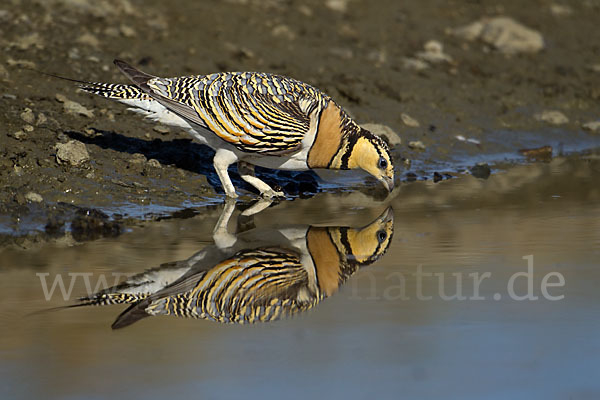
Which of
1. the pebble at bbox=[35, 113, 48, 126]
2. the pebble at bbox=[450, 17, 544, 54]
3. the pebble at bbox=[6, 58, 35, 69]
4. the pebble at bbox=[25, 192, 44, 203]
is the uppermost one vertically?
the pebble at bbox=[450, 17, 544, 54]

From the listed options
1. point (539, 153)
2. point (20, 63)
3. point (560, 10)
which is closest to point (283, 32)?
point (20, 63)

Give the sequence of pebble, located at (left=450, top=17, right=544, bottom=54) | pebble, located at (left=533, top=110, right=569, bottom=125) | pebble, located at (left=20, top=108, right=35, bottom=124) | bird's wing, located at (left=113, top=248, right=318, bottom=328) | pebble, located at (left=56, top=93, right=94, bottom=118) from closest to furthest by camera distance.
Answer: bird's wing, located at (left=113, top=248, right=318, bottom=328)
pebble, located at (left=20, top=108, right=35, bottom=124)
pebble, located at (left=56, top=93, right=94, bottom=118)
pebble, located at (left=533, top=110, right=569, bottom=125)
pebble, located at (left=450, top=17, right=544, bottom=54)

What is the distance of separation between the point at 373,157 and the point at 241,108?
1.27 metres

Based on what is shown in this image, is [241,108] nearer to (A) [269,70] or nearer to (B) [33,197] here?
(B) [33,197]

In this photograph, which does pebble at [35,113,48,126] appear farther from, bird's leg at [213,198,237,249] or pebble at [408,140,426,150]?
pebble at [408,140,426,150]

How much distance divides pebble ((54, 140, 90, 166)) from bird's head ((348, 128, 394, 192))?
7.68 feet

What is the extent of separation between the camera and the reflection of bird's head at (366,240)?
629 cm

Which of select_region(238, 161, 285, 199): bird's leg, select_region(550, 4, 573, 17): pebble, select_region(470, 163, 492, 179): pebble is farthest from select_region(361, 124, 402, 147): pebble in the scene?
select_region(550, 4, 573, 17): pebble

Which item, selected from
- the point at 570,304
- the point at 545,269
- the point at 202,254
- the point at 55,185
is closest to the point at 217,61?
the point at 55,185

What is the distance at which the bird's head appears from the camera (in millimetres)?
8070

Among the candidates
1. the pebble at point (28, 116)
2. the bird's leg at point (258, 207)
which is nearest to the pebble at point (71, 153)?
the pebble at point (28, 116)

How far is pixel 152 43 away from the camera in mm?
11203

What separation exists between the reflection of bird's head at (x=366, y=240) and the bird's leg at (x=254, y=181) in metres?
1.20

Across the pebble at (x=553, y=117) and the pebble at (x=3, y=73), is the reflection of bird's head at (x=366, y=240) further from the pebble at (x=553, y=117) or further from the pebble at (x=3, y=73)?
the pebble at (x=553, y=117)
